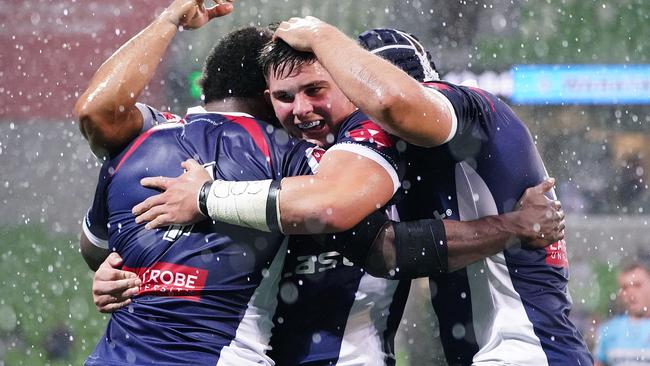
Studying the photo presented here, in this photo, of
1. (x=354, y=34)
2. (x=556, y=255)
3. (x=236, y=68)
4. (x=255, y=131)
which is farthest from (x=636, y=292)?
(x=354, y=34)

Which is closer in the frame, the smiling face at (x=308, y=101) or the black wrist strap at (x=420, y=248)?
the black wrist strap at (x=420, y=248)

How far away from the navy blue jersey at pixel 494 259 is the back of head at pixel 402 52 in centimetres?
20

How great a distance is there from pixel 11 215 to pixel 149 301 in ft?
26.8

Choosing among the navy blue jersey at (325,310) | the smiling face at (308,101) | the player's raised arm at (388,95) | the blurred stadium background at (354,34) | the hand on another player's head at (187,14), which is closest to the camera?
the player's raised arm at (388,95)

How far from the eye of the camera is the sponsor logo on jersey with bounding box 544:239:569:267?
11.1 feet

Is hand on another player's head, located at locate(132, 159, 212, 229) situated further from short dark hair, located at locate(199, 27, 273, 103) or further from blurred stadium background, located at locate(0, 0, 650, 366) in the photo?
blurred stadium background, located at locate(0, 0, 650, 366)

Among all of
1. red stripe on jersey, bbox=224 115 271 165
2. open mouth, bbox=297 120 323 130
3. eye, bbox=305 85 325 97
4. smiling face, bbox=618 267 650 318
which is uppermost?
eye, bbox=305 85 325 97

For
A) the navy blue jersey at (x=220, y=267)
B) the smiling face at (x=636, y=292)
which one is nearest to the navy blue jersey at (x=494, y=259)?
the navy blue jersey at (x=220, y=267)

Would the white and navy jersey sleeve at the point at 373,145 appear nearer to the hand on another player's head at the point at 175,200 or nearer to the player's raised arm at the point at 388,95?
the player's raised arm at the point at 388,95

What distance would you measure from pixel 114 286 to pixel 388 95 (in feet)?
3.65

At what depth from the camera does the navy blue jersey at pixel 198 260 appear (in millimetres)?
3225

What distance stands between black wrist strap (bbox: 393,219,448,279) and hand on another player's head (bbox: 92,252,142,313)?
835 millimetres

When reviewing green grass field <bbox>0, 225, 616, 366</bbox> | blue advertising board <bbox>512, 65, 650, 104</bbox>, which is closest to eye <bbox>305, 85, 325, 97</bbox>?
green grass field <bbox>0, 225, 616, 366</bbox>

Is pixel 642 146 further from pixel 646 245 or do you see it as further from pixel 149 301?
pixel 149 301
